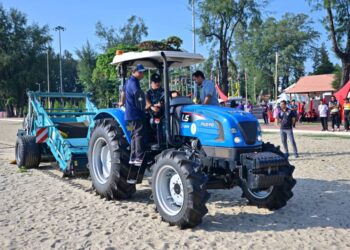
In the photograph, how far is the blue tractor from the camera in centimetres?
523

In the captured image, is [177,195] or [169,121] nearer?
[177,195]

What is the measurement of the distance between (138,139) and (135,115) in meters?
0.35

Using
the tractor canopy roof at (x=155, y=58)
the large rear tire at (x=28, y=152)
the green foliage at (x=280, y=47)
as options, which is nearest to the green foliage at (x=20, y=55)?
the green foliage at (x=280, y=47)

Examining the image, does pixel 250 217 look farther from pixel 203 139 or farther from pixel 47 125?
pixel 47 125

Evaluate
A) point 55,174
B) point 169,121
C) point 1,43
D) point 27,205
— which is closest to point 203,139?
point 169,121

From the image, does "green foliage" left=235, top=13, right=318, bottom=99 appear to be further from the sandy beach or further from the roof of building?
the sandy beach

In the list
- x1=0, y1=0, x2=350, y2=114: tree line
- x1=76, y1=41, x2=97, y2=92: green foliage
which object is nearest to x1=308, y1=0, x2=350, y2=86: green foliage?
x1=0, y1=0, x2=350, y2=114: tree line

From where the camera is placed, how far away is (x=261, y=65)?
253ft

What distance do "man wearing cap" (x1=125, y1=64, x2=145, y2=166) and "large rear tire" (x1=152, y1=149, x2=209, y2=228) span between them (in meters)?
0.59

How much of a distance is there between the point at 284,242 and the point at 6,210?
4.04m

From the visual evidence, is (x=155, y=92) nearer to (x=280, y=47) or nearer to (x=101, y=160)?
(x=101, y=160)

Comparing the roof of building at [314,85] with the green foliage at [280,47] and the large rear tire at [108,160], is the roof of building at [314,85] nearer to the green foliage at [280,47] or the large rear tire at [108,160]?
the green foliage at [280,47]

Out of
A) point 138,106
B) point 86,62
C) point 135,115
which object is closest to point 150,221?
point 135,115

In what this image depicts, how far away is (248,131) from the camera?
5.67m
